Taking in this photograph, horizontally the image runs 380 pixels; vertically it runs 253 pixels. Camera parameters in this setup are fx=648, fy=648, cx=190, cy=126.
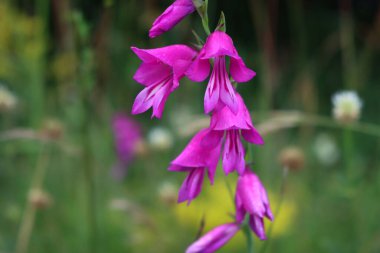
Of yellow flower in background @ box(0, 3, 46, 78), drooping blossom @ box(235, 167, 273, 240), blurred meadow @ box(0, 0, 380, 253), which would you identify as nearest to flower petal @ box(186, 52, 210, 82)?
drooping blossom @ box(235, 167, 273, 240)

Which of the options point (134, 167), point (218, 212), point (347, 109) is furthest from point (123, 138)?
point (347, 109)

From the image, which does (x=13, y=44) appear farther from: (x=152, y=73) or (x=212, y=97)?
(x=212, y=97)

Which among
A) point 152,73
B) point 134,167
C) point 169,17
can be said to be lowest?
point 134,167

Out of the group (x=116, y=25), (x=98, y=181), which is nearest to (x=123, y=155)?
(x=98, y=181)

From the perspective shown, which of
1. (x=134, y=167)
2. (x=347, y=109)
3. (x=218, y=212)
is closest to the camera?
(x=347, y=109)

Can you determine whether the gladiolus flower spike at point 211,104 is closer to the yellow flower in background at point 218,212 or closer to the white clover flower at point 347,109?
the white clover flower at point 347,109
